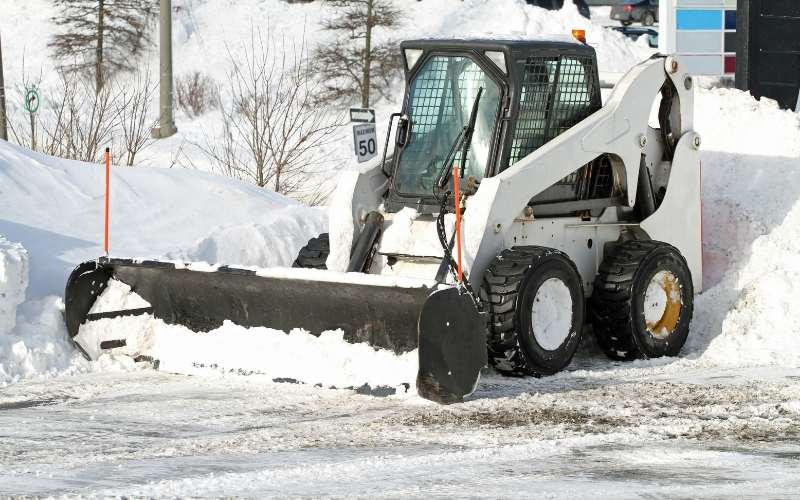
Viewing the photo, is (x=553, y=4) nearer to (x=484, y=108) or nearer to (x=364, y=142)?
(x=364, y=142)

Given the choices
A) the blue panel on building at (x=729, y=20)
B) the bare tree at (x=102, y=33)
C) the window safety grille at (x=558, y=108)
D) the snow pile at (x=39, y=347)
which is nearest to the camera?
the snow pile at (x=39, y=347)

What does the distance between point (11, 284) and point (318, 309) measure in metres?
2.18

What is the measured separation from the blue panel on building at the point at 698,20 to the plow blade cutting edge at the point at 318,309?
11.5 meters

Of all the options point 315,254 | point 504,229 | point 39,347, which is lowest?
point 39,347

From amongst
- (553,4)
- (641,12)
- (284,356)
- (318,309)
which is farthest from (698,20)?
(641,12)

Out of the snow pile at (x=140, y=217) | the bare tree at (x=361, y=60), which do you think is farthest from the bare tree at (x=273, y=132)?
the snow pile at (x=140, y=217)

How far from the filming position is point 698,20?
18609 mm

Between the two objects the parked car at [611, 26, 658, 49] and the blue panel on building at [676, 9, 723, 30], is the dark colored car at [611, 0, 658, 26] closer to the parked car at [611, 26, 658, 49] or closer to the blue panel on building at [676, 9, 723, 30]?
the parked car at [611, 26, 658, 49]

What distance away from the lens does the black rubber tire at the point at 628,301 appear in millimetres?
9062

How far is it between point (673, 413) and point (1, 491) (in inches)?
144

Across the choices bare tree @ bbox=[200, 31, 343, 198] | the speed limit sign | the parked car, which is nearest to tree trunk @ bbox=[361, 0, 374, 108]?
bare tree @ bbox=[200, 31, 343, 198]

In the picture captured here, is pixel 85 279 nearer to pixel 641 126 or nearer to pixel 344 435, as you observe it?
pixel 344 435

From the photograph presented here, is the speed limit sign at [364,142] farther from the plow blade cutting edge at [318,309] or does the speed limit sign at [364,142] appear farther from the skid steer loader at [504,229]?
the plow blade cutting edge at [318,309]

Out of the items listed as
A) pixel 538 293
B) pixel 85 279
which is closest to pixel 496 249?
pixel 538 293
